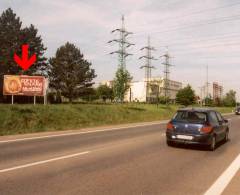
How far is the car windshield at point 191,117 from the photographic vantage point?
12519 mm

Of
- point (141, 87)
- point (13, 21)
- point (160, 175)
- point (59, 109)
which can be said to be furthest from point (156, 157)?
point (141, 87)

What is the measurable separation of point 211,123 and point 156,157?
10.7 feet

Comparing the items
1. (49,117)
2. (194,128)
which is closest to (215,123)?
(194,128)

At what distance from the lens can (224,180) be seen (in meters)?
7.55

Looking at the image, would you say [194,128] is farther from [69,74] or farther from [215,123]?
[69,74]

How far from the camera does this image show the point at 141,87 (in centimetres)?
15850

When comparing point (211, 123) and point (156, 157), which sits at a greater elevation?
point (211, 123)

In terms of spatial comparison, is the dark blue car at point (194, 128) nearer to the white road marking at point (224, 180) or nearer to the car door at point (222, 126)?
the car door at point (222, 126)

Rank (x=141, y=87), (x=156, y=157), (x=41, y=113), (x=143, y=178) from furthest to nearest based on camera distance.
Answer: (x=141, y=87) < (x=41, y=113) < (x=156, y=157) < (x=143, y=178)

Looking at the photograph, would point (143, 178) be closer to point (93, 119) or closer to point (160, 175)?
point (160, 175)

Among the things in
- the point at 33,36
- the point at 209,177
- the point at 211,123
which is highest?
the point at 33,36

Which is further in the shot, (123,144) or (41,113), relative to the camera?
(41,113)

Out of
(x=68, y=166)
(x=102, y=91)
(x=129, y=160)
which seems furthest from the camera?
(x=102, y=91)

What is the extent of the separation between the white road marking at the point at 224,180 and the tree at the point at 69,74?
63547mm
